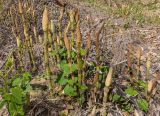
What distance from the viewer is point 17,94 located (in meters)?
1.91

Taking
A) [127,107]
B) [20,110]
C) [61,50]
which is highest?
[61,50]

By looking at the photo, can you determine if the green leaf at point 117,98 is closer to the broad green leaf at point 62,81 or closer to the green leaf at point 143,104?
the green leaf at point 143,104

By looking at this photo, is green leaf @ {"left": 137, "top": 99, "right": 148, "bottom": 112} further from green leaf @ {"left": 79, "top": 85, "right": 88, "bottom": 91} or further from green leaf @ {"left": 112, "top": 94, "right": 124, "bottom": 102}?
green leaf @ {"left": 79, "top": 85, "right": 88, "bottom": 91}

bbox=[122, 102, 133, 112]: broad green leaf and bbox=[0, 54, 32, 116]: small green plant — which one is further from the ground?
bbox=[0, 54, 32, 116]: small green plant

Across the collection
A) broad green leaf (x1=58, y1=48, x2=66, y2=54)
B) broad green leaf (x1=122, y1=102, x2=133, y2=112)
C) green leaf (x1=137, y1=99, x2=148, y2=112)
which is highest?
broad green leaf (x1=58, y1=48, x2=66, y2=54)

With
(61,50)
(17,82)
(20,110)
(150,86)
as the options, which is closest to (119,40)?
(61,50)

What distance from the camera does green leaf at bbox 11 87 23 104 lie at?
1910mm

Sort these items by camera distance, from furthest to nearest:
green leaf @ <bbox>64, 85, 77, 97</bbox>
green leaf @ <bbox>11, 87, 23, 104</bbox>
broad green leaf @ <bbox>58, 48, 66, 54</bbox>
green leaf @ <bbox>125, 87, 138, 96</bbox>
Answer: broad green leaf @ <bbox>58, 48, 66, 54</bbox> → green leaf @ <bbox>125, 87, 138, 96</bbox> → green leaf @ <bbox>64, 85, 77, 97</bbox> → green leaf @ <bbox>11, 87, 23, 104</bbox>

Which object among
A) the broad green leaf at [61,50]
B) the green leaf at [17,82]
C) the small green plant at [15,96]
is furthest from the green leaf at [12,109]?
the broad green leaf at [61,50]

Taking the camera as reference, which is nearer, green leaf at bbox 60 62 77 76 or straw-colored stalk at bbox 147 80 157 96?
green leaf at bbox 60 62 77 76

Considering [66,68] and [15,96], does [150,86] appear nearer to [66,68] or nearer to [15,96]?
[66,68]

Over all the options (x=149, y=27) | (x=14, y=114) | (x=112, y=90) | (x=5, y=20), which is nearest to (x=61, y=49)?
(x=112, y=90)

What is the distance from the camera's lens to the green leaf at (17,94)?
1910mm

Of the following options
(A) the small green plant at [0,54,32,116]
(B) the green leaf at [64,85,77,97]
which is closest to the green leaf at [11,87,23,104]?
(A) the small green plant at [0,54,32,116]
